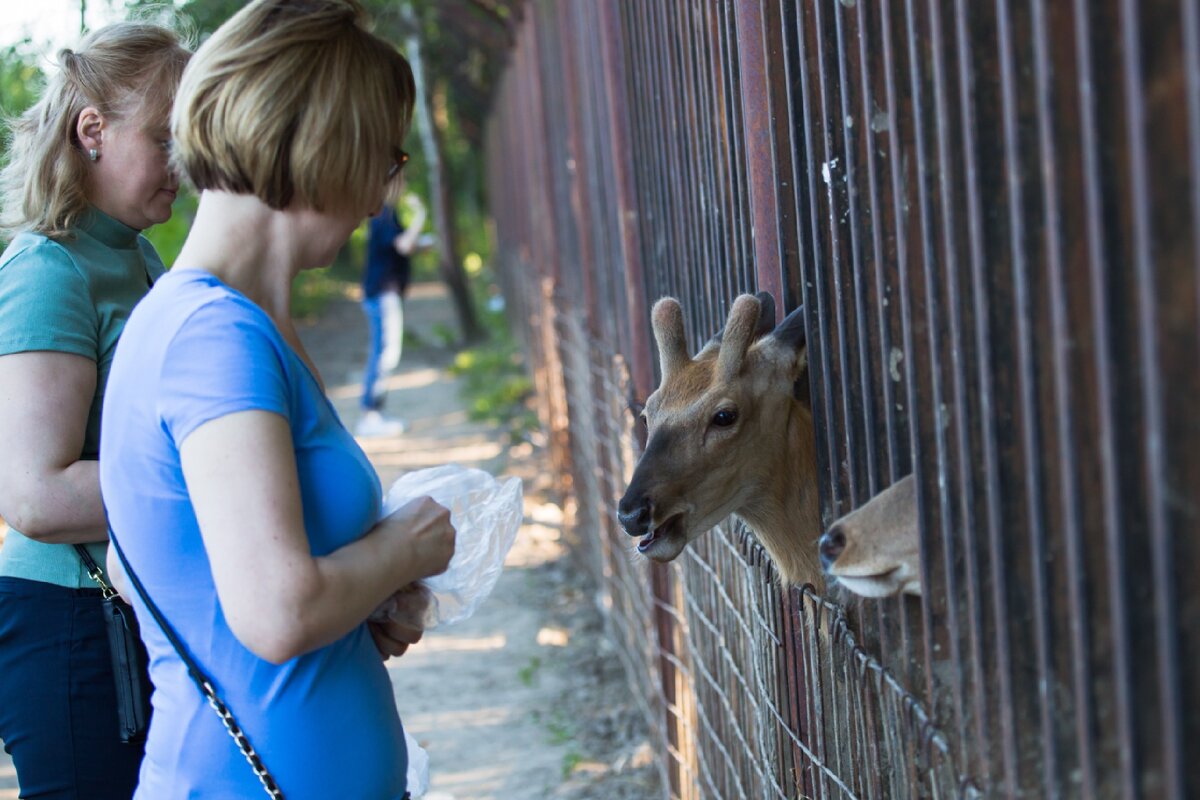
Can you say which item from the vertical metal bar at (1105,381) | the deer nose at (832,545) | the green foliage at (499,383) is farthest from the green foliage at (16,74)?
the vertical metal bar at (1105,381)

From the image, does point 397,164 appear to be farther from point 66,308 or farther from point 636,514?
point 636,514

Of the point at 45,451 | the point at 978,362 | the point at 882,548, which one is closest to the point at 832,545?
the point at 882,548

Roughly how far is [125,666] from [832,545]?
4.98 ft

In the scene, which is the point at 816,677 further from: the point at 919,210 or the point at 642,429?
the point at 642,429

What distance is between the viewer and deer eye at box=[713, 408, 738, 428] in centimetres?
298

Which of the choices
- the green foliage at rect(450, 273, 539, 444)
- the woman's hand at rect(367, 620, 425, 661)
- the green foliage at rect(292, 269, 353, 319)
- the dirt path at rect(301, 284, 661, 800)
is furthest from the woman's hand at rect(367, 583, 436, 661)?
the green foliage at rect(292, 269, 353, 319)

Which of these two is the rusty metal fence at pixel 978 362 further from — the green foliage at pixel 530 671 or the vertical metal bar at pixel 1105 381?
the green foliage at pixel 530 671

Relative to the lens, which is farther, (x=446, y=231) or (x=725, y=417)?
(x=446, y=231)

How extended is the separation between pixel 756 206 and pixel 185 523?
1403mm

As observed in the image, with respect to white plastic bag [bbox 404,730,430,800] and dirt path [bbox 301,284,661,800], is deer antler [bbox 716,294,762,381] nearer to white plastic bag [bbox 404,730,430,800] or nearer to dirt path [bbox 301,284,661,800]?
A: white plastic bag [bbox 404,730,430,800]

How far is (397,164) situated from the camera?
1.99 metres

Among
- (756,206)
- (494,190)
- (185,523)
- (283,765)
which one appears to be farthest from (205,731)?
(494,190)

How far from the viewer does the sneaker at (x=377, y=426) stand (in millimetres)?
12562

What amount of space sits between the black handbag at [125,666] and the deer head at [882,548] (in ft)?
4.86
